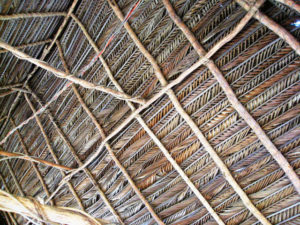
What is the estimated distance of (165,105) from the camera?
2.68 m

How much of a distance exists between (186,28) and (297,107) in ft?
4.15

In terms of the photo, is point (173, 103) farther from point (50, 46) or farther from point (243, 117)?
point (50, 46)

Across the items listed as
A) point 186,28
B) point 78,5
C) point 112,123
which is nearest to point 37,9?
point 78,5

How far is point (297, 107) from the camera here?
7.01 ft

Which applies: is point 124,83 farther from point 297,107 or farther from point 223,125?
point 297,107

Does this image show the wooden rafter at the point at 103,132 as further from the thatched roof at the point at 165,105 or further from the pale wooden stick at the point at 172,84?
the pale wooden stick at the point at 172,84

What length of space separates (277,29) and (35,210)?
2836 millimetres

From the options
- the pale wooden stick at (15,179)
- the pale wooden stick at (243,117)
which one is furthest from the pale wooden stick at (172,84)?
the pale wooden stick at (15,179)

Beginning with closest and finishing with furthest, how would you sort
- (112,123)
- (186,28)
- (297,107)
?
(297,107)
(186,28)
(112,123)

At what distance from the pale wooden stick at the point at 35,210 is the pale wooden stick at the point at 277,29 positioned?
2.68 m

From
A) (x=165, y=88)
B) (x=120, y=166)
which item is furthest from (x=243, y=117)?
(x=120, y=166)

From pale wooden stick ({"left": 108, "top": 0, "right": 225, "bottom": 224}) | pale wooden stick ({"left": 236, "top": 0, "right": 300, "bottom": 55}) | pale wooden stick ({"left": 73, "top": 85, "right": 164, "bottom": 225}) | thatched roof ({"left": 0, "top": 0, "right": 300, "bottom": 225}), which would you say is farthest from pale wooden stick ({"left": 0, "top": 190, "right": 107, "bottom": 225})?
pale wooden stick ({"left": 236, "top": 0, "right": 300, "bottom": 55})

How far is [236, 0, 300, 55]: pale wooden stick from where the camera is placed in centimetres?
196

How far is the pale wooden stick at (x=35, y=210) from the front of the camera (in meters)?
2.34
